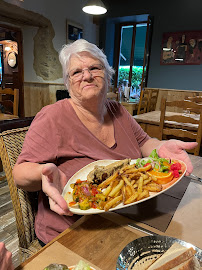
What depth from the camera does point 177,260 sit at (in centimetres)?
50

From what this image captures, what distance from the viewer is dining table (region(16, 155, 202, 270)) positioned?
0.55 m

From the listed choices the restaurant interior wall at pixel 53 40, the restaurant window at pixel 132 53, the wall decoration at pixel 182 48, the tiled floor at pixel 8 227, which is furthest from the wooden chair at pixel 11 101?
the wall decoration at pixel 182 48

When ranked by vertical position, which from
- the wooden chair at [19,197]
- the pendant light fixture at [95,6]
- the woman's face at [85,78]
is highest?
the pendant light fixture at [95,6]

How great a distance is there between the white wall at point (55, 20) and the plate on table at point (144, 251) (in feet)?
17.4

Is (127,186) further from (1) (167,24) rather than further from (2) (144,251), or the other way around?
(1) (167,24)

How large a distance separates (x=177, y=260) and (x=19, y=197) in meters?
0.79

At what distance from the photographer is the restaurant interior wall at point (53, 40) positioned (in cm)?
513

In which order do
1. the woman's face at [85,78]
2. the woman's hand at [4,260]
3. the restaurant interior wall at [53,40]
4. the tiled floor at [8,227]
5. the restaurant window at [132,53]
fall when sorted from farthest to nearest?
the restaurant window at [132,53], the restaurant interior wall at [53,40], the tiled floor at [8,227], the woman's face at [85,78], the woman's hand at [4,260]

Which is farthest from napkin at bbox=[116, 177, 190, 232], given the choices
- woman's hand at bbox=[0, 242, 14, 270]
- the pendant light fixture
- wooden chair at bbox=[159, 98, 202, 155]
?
the pendant light fixture

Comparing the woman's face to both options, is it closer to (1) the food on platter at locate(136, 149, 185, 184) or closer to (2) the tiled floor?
(1) the food on platter at locate(136, 149, 185, 184)

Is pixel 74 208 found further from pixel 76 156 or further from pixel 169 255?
pixel 76 156

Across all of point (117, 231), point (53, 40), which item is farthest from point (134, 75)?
point (117, 231)

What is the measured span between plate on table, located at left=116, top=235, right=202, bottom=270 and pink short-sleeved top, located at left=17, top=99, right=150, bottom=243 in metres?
0.43

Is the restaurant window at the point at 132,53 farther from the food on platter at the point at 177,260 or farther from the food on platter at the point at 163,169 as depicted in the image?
the food on platter at the point at 177,260
